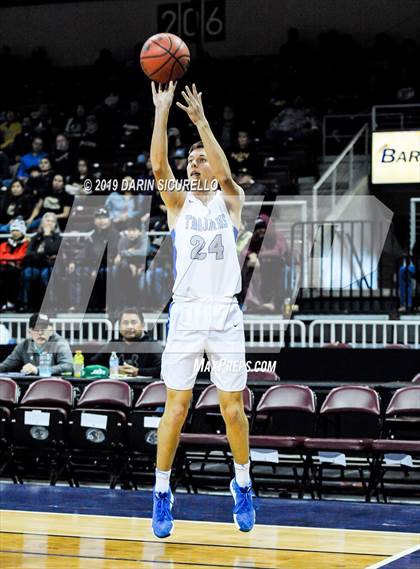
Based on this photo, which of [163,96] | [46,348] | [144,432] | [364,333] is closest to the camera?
[163,96]

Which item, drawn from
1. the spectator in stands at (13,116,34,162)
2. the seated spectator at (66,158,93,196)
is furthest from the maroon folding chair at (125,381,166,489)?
the spectator in stands at (13,116,34,162)

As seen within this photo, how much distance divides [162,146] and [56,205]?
9490mm

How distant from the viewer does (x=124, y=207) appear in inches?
572

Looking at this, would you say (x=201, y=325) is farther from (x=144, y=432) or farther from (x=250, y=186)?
(x=250, y=186)

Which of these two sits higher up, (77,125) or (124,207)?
(77,125)

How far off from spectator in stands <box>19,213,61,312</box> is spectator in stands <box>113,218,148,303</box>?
949 mm

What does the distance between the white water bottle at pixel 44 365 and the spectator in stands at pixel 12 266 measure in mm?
3210

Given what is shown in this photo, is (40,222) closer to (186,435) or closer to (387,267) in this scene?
(387,267)

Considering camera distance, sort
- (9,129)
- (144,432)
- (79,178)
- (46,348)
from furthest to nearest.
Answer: (9,129)
(79,178)
(46,348)
(144,432)

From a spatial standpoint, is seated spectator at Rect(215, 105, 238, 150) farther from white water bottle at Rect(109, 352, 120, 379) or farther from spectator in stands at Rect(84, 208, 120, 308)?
white water bottle at Rect(109, 352, 120, 379)

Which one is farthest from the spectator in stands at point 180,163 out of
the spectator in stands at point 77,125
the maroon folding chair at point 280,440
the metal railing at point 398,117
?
the maroon folding chair at point 280,440

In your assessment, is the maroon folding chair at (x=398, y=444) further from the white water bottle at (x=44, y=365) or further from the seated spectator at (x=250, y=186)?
the seated spectator at (x=250, y=186)

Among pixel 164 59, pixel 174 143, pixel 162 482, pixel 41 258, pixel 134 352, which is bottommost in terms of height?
pixel 162 482

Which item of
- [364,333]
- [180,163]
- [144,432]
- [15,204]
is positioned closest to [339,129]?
[180,163]
